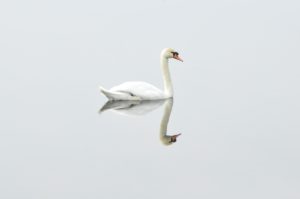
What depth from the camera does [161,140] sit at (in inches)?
676

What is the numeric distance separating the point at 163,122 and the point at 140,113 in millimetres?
620

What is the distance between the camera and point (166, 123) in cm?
1794

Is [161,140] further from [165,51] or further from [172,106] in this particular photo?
[165,51]

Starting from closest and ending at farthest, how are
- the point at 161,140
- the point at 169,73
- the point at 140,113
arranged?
the point at 161,140, the point at 140,113, the point at 169,73

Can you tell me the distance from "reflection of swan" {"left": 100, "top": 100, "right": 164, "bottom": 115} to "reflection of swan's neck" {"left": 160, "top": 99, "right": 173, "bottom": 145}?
6.5 inches

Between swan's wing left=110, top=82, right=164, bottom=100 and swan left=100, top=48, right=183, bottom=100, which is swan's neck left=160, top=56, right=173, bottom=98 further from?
swan's wing left=110, top=82, right=164, bottom=100

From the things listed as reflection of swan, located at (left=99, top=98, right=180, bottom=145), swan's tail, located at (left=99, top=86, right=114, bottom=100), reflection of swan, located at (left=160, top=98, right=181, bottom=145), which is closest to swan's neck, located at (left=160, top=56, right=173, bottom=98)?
reflection of swan, located at (left=99, top=98, right=180, bottom=145)

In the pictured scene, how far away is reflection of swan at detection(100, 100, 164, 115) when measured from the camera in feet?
61.0

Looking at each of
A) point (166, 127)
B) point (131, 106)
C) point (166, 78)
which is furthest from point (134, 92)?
point (166, 127)

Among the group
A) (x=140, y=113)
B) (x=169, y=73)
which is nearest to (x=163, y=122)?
(x=140, y=113)

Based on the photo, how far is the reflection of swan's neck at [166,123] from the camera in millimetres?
17198

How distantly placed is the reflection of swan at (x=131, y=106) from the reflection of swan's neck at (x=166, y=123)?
0.54ft

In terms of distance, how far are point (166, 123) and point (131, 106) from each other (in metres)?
1.16

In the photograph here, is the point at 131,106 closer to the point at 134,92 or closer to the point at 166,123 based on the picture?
the point at 134,92
